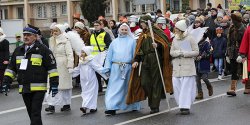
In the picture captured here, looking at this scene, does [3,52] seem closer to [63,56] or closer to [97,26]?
[97,26]

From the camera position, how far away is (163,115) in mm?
12547

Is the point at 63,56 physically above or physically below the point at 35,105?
above

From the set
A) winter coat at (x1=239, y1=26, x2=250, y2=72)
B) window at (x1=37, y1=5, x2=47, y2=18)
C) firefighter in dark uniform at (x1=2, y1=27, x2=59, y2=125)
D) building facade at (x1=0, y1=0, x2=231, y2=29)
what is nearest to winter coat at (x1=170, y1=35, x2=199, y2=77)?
winter coat at (x1=239, y1=26, x2=250, y2=72)

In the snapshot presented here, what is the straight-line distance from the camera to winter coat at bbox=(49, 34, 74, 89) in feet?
45.7

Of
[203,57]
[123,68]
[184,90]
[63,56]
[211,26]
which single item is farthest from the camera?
[211,26]

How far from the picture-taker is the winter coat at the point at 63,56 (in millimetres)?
13930

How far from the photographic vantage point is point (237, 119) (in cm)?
1170

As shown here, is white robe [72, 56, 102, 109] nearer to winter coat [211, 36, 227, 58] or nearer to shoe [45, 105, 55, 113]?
shoe [45, 105, 55, 113]

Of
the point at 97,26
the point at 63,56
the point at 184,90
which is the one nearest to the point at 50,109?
the point at 63,56

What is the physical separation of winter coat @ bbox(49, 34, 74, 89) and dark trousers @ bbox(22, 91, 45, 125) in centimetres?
379

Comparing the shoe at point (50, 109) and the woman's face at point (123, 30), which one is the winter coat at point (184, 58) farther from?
the shoe at point (50, 109)

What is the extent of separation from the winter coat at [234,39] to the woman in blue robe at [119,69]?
10.3 feet

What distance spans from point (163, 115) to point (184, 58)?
127cm

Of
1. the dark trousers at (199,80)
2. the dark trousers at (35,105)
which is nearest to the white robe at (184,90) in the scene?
the dark trousers at (199,80)
